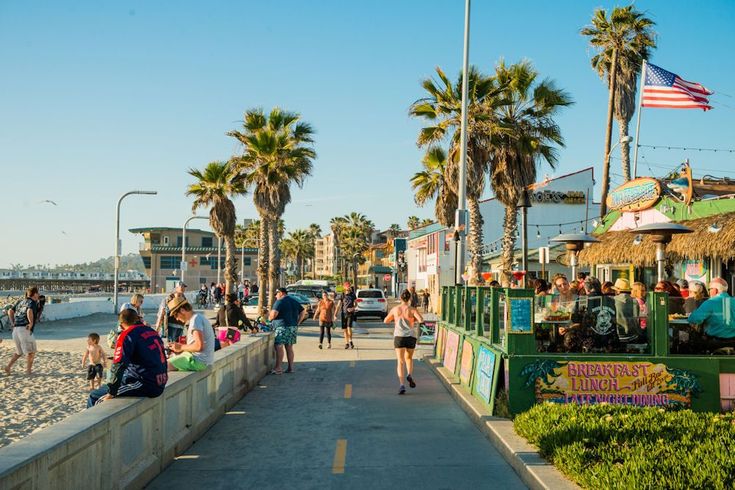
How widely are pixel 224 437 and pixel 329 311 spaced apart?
1085cm

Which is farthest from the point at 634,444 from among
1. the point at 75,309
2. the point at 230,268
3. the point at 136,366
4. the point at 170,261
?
the point at 170,261

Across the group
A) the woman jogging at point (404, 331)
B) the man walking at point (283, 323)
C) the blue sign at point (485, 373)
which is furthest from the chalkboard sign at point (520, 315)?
the man walking at point (283, 323)

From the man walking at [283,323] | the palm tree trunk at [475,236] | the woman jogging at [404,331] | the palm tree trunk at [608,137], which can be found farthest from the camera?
the palm tree trunk at [608,137]

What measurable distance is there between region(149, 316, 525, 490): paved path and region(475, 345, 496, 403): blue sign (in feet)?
1.59

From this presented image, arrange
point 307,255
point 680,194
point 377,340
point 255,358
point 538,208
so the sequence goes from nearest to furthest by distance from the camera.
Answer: point 255,358 → point 680,194 → point 377,340 → point 538,208 → point 307,255

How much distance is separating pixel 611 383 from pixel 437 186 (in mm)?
28321

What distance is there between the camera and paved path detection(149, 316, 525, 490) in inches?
277

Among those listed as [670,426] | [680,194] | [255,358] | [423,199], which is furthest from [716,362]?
[423,199]

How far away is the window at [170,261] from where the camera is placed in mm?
86938

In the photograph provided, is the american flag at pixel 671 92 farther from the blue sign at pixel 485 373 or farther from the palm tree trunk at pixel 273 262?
the palm tree trunk at pixel 273 262

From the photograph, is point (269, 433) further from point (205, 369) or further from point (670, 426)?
point (670, 426)

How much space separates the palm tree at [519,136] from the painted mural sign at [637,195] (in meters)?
4.67

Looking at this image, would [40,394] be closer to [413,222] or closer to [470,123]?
[470,123]

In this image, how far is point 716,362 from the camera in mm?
8836
